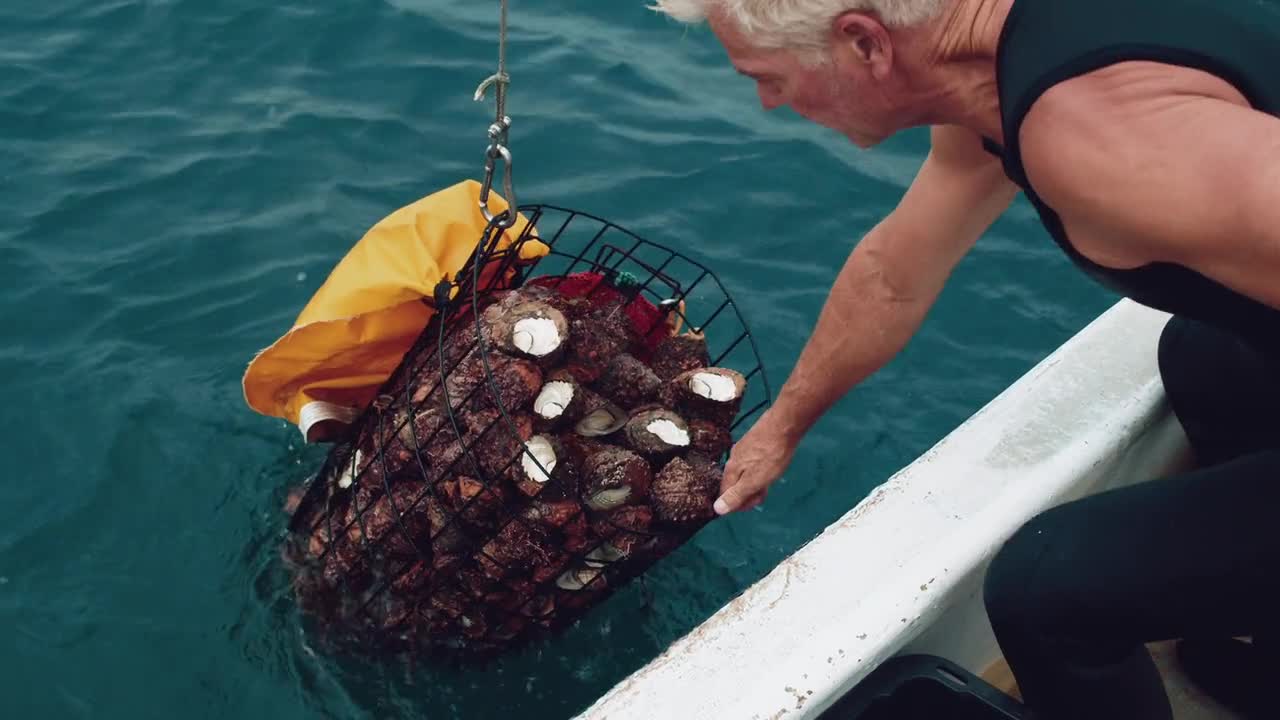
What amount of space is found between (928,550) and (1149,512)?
0.37m

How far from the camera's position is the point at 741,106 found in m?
5.40

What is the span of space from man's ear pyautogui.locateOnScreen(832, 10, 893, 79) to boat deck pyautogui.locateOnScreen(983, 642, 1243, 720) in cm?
137

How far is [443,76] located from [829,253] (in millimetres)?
2030

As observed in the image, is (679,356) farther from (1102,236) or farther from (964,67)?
(1102,236)

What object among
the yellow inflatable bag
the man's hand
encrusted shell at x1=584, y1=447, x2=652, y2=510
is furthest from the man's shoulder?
the yellow inflatable bag

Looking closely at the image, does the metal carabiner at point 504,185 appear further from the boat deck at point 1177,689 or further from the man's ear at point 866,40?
the boat deck at point 1177,689

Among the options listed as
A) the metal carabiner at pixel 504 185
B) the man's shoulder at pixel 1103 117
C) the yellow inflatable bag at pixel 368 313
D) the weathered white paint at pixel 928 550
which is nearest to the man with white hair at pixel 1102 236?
the man's shoulder at pixel 1103 117

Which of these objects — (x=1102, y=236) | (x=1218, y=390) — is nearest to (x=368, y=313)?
(x=1102, y=236)

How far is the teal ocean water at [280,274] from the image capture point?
3035mm

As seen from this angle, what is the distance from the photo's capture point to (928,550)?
A: 1.98 m

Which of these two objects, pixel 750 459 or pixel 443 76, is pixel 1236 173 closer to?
pixel 750 459

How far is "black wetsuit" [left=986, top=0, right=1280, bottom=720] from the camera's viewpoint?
4.76 ft

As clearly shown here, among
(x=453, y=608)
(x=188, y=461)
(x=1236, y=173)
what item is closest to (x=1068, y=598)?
(x=1236, y=173)

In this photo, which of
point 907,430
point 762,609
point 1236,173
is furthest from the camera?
point 907,430
